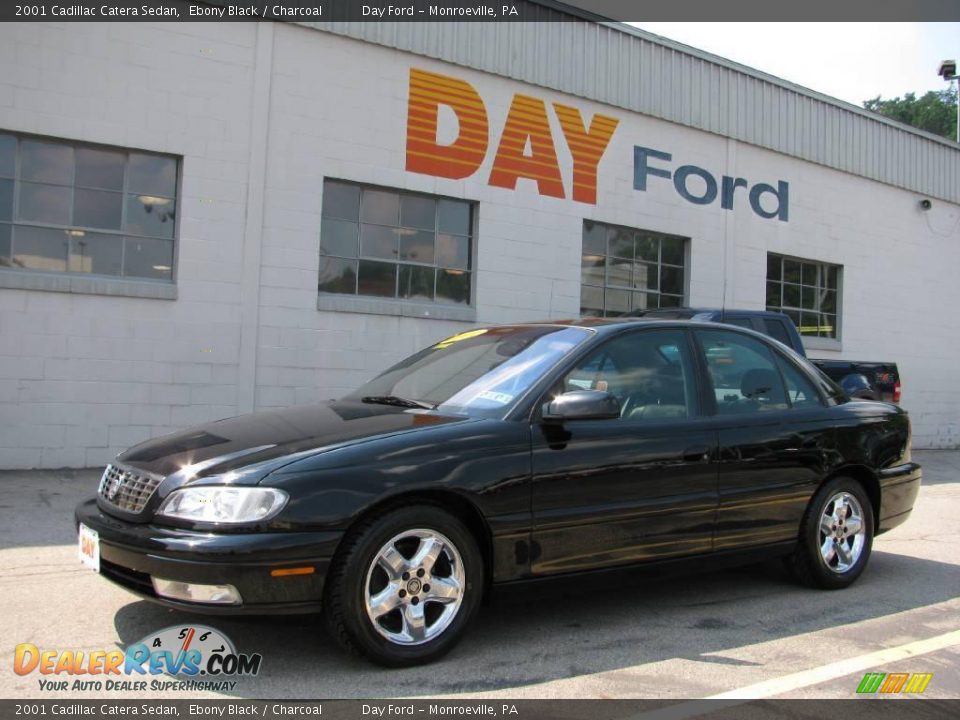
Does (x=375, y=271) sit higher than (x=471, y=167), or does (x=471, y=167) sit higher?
(x=471, y=167)

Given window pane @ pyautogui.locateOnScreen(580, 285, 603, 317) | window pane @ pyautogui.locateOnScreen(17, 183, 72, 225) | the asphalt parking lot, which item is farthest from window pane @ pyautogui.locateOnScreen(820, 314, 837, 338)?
window pane @ pyautogui.locateOnScreen(17, 183, 72, 225)

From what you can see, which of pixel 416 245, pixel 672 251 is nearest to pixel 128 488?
pixel 416 245

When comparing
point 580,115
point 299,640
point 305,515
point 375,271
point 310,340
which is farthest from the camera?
point 580,115

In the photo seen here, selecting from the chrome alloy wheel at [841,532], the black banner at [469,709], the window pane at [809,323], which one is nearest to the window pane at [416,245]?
the chrome alloy wheel at [841,532]

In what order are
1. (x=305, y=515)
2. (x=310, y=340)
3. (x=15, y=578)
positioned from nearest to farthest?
(x=305, y=515) < (x=15, y=578) < (x=310, y=340)

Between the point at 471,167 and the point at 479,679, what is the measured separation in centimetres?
886

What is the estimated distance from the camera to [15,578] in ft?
16.7

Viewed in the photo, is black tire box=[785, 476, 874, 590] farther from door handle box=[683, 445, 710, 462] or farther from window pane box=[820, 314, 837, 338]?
window pane box=[820, 314, 837, 338]

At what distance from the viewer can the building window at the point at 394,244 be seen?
10609mm

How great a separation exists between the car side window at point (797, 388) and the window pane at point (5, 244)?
7570mm

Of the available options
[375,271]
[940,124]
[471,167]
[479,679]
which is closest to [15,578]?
[479,679]

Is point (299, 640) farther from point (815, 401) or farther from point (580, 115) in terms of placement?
point (580, 115)

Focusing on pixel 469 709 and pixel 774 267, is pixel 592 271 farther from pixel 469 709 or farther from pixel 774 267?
pixel 469 709

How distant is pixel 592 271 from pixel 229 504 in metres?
10.1
